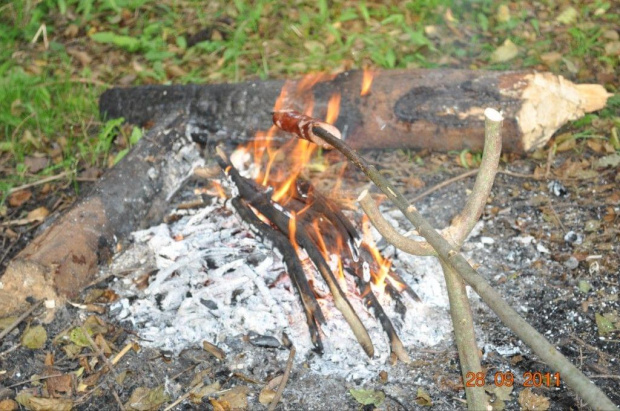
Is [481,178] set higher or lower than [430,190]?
higher

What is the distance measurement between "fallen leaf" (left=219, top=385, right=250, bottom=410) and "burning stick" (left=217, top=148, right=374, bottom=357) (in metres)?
0.54

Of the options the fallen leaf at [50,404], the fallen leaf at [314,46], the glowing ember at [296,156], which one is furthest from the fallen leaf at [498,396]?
the fallen leaf at [314,46]

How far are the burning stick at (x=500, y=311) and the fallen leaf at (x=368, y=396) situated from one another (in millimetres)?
609

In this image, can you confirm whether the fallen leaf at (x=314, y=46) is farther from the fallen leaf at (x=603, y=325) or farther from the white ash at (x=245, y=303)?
the fallen leaf at (x=603, y=325)

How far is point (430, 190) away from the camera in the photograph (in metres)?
4.18

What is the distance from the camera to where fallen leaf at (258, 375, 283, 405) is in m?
2.94

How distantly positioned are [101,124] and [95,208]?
132 cm

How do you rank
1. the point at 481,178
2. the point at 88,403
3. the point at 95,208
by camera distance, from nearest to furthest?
1. the point at 481,178
2. the point at 88,403
3. the point at 95,208

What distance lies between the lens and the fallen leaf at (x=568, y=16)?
5.58 meters

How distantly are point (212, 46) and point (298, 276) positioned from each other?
3.14 meters

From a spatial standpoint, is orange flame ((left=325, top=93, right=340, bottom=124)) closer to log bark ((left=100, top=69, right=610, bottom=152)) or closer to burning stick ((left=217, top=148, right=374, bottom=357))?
log bark ((left=100, top=69, right=610, bottom=152))

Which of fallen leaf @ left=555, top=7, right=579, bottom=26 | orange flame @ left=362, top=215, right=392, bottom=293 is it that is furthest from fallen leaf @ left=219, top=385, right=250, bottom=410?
fallen leaf @ left=555, top=7, right=579, bottom=26

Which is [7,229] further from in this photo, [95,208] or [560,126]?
[560,126]

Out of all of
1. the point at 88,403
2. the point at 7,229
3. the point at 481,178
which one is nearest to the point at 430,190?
the point at 481,178
